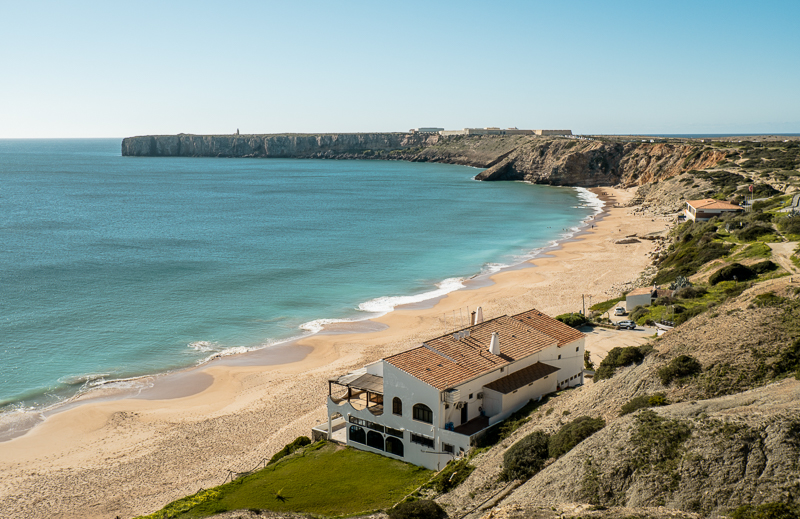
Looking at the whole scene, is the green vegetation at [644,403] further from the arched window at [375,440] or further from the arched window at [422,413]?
the arched window at [375,440]

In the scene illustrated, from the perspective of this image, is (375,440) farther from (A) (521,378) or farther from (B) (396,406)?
(A) (521,378)

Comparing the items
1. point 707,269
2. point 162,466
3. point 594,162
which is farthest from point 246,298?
point 594,162

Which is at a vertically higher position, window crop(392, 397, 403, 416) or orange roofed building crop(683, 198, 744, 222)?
orange roofed building crop(683, 198, 744, 222)

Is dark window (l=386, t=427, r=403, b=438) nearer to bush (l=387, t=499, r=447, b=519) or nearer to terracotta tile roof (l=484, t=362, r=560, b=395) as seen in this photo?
terracotta tile roof (l=484, t=362, r=560, b=395)

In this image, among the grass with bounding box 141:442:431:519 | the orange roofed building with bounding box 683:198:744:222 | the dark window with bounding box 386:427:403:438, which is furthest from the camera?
the orange roofed building with bounding box 683:198:744:222

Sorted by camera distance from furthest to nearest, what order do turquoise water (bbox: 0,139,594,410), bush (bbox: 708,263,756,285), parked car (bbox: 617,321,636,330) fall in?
turquoise water (bbox: 0,139,594,410), bush (bbox: 708,263,756,285), parked car (bbox: 617,321,636,330)

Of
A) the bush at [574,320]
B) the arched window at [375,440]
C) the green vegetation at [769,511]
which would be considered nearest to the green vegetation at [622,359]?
the arched window at [375,440]

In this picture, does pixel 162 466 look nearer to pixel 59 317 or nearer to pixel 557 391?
pixel 557 391

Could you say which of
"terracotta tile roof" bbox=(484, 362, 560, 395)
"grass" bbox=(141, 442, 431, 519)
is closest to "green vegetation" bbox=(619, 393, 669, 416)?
"terracotta tile roof" bbox=(484, 362, 560, 395)
